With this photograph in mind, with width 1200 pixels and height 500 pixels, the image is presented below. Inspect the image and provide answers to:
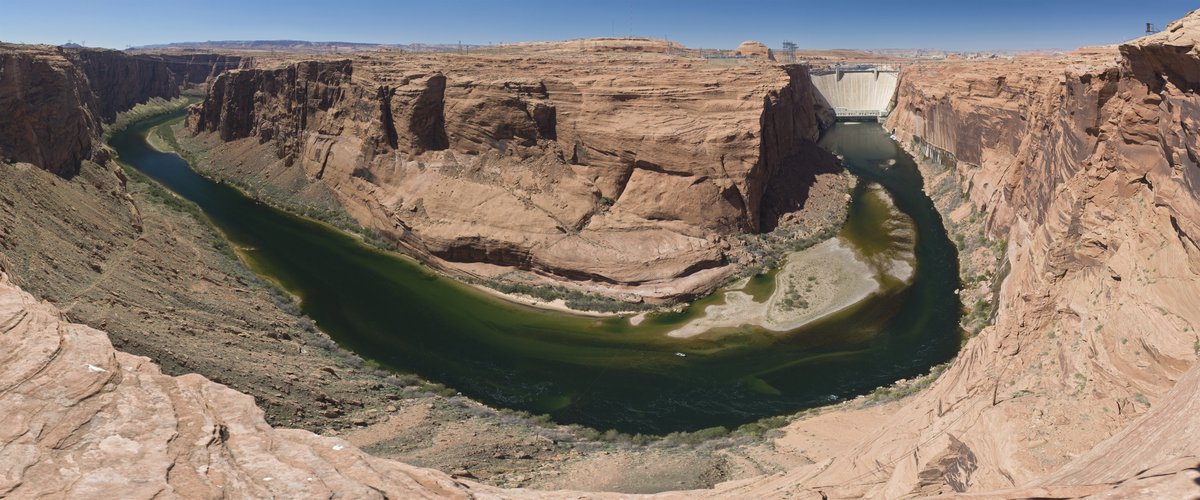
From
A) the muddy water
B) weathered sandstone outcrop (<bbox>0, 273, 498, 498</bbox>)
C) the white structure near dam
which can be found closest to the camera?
weathered sandstone outcrop (<bbox>0, 273, 498, 498</bbox>)

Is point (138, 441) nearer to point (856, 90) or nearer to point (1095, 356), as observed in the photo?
point (1095, 356)

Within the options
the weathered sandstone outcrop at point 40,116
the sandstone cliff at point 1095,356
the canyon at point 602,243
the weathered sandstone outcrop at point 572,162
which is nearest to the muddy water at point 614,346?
the canyon at point 602,243

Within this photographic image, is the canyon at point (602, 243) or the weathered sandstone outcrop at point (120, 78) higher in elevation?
the weathered sandstone outcrop at point (120, 78)

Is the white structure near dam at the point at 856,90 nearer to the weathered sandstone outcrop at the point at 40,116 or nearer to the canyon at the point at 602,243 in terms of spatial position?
the canyon at the point at 602,243

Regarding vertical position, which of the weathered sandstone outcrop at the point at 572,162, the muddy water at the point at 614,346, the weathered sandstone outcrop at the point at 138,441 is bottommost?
the muddy water at the point at 614,346

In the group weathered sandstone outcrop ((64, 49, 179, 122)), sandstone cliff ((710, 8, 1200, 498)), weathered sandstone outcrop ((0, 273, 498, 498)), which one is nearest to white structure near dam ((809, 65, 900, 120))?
sandstone cliff ((710, 8, 1200, 498))

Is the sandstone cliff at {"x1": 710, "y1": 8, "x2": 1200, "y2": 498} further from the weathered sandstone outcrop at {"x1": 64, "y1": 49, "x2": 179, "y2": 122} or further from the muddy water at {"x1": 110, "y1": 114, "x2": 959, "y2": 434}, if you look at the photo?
the weathered sandstone outcrop at {"x1": 64, "y1": 49, "x2": 179, "y2": 122}
